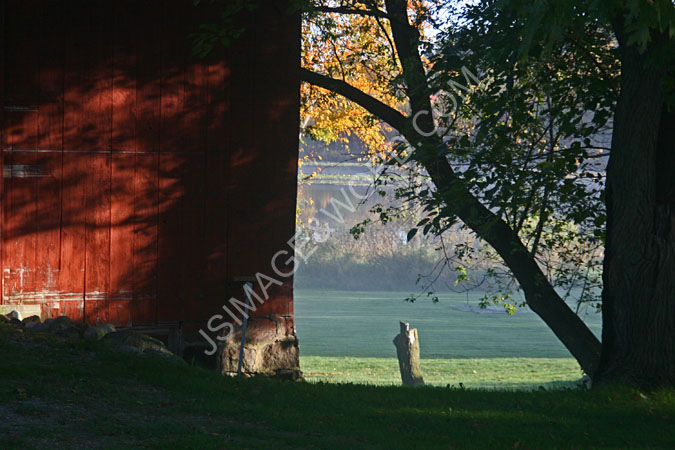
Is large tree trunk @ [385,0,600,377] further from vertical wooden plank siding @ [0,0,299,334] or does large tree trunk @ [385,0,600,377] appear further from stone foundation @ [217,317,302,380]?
stone foundation @ [217,317,302,380]

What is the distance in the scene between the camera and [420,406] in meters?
6.83

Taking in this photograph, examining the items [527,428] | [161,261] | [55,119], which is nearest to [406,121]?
[161,261]

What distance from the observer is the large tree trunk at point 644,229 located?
707cm

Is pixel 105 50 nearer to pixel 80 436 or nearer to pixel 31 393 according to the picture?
pixel 31 393

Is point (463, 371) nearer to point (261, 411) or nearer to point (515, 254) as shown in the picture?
point (515, 254)

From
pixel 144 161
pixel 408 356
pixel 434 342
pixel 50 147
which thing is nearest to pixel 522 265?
pixel 144 161

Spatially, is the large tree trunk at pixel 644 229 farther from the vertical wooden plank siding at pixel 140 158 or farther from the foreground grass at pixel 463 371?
the foreground grass at pixel 463 371

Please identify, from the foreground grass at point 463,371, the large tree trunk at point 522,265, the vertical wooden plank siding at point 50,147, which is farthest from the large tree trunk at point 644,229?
the foreground grass at point 463,371

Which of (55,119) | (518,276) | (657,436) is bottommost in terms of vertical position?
(657,436)

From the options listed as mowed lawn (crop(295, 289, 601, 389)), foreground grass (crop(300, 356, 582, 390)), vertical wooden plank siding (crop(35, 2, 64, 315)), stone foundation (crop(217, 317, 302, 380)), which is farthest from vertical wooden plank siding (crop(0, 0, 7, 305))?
foreground grass (crop(300, 356, 582, 390))

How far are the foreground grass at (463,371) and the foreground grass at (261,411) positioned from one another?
7.61 meters

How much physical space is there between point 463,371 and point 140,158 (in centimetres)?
1055

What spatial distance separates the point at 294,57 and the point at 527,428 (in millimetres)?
5125

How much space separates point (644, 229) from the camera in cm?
710
